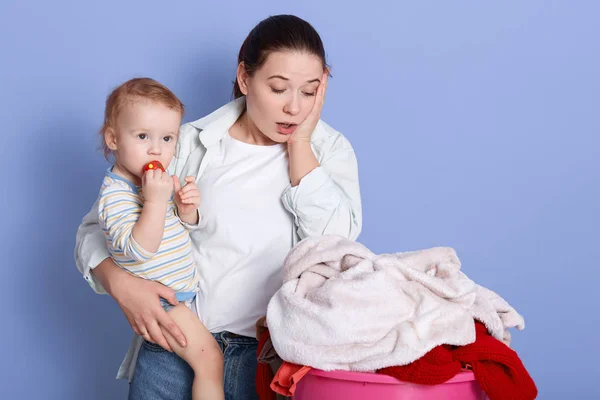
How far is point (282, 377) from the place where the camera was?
1500 millimetres

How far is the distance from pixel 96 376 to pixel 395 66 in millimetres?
1549

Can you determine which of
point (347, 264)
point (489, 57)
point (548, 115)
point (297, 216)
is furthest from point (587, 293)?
point (347, 264)

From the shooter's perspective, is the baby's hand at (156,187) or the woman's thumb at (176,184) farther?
the woman's thumb at (176,184)

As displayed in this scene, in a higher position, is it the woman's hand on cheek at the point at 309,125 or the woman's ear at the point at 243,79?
the woman's ear at the point at 243,79

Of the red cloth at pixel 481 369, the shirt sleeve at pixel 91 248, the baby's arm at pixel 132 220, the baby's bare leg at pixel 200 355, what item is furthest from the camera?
the shirt sleeve at pixel 91 248

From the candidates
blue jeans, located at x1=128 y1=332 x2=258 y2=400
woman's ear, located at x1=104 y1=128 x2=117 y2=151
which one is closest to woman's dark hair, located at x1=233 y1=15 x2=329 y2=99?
woman's ear, located at x1=104 y1=128 x2=117 y2=151

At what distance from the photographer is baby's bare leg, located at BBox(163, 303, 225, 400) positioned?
5.87ft

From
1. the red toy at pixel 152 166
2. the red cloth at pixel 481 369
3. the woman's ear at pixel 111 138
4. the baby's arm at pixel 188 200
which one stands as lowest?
the red cloth at pixel 481 369

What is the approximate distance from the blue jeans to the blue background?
90cm

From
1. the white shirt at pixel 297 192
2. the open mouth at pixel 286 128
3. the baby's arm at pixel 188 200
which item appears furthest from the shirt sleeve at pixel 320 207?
the baby's arm at pixel 188 200

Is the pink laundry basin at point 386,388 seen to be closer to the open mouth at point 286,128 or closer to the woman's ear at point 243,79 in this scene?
the open mouth at point 286,128

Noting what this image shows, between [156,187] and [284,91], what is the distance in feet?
1.38

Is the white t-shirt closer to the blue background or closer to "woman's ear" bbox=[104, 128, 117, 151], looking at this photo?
"woman's ear" bbox=[104, 128, 117, 151]

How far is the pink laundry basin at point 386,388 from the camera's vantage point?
1405mm
